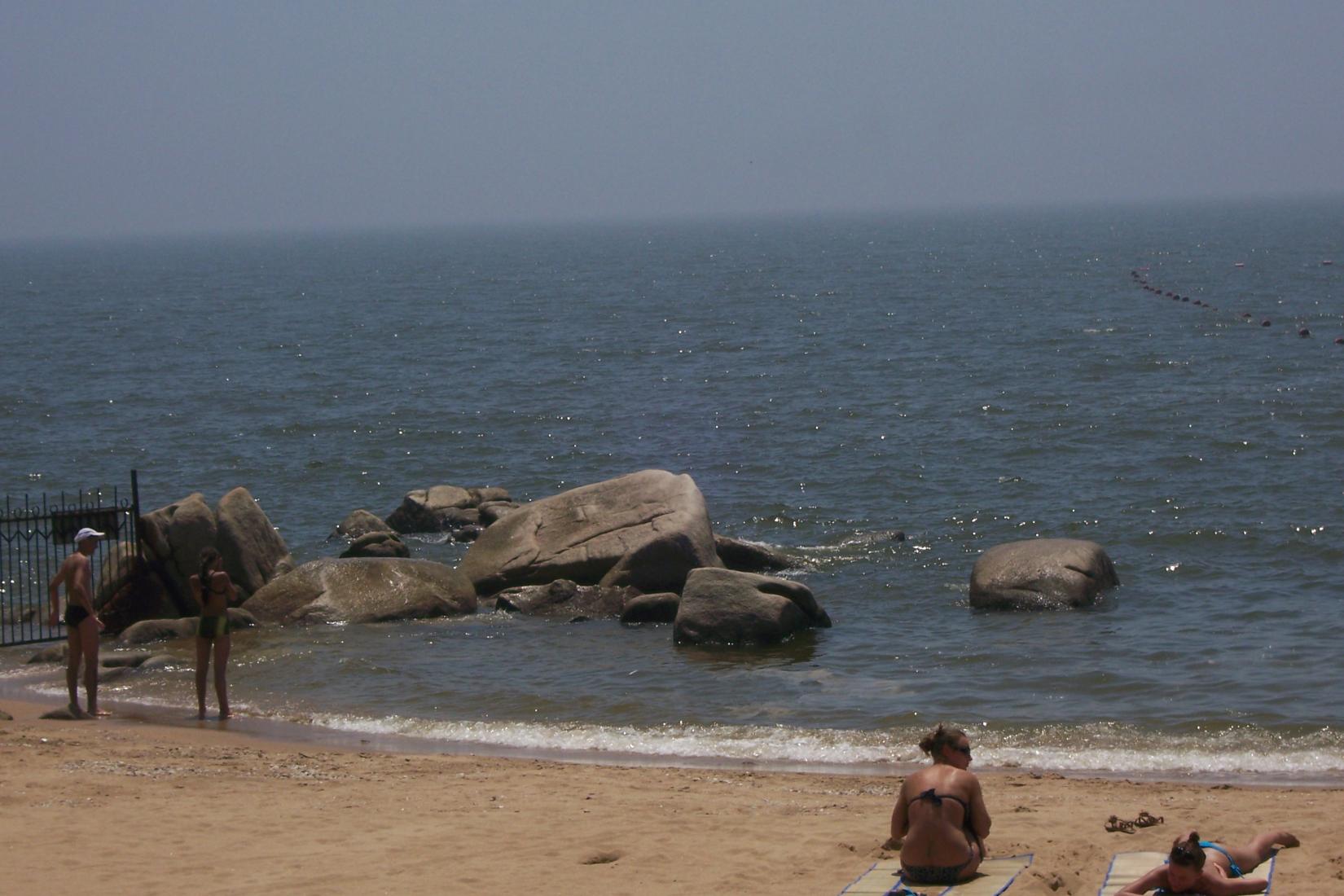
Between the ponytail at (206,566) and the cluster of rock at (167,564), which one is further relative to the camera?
the cluster of rock at (167,564)

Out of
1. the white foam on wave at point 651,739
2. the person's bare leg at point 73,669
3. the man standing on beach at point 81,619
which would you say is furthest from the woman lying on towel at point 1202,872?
the person's bare leg at point 73,669

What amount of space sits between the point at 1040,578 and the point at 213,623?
30.9ft

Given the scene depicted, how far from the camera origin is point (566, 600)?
18.9 metres

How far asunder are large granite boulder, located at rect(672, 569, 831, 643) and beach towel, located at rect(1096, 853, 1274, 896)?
7774 millimetres

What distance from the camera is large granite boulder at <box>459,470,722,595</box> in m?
19.1

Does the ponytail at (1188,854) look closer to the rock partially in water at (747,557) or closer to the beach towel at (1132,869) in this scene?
the beach towel at (1132,869)

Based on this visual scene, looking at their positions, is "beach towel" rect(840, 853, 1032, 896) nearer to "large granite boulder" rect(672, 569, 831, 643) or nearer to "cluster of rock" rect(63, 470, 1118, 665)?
"large granite boulder" rect(672, 569, 831, 643)

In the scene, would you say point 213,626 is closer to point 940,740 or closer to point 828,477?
point 940,740

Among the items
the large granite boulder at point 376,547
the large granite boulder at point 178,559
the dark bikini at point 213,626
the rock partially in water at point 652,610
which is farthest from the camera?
the large granite boulder at point 376,547

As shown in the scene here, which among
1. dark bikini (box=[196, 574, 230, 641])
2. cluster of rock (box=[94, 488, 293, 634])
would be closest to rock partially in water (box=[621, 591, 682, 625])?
cluster of rock (box=[94, 488, 293, 634])

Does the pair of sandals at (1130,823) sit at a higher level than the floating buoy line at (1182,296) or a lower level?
lower

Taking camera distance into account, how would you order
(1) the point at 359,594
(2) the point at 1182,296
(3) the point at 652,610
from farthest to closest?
(2) the point at 1182,296 < (1) the point at 359,594 < (3) the point at 652,610

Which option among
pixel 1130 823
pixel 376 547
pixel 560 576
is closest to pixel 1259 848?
pixel 1130 823

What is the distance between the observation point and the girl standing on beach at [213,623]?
1405cm
